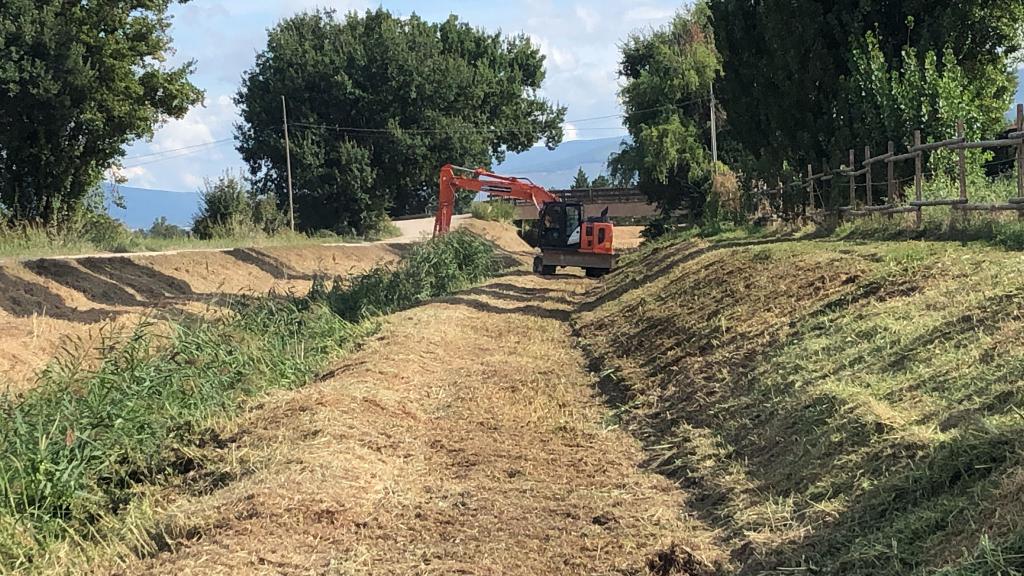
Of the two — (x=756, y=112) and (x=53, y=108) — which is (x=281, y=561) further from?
(x=53, y=108)

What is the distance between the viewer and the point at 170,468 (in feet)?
23.5

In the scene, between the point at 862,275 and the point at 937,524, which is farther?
the point at 862,275

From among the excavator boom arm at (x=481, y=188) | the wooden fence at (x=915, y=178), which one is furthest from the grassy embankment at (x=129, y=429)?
the excavator boom arm at (x=481, y=188)

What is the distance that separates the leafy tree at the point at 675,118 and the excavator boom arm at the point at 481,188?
11170 millimetres

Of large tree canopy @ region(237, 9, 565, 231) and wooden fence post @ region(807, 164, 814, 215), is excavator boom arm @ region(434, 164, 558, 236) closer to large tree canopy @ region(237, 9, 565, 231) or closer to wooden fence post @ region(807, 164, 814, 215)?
wooden fence post @ region(807, 164, 814, 215)

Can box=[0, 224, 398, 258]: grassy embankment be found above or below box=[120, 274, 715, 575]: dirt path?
above

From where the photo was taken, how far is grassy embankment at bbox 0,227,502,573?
596 cm

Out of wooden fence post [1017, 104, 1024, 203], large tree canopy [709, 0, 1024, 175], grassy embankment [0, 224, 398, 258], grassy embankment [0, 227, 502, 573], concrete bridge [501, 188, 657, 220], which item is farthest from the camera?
concrete bridge [501, 188, 657, 220]

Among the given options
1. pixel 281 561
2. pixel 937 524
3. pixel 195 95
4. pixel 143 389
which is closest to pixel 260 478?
pixel 281 561

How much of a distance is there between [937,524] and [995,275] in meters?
4.06

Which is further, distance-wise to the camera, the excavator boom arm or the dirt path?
the excavator boom arm

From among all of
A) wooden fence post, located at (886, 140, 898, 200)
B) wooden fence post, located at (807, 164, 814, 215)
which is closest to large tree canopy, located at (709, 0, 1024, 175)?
wooden fence post, located at (807, 164, 814, 215)

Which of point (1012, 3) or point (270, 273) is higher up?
point (1012, 3)

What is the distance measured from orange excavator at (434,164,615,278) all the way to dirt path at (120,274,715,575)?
1504 cm
